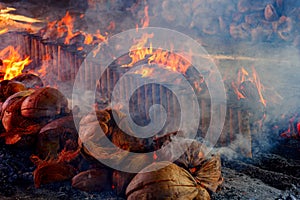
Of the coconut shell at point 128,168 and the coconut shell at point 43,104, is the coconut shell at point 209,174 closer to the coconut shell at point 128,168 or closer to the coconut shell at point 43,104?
the coconut shell at point 128,168

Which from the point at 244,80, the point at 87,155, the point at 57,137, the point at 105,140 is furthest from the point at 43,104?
the point at 244,80

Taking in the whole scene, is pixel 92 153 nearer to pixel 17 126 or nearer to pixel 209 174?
pixel 209 174

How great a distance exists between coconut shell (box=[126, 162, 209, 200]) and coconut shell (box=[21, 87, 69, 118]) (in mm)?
1911

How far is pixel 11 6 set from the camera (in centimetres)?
820

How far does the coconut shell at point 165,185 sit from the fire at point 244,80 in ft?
8.39

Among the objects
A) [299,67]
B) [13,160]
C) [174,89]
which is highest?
[299,67]

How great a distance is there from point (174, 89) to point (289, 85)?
7.66 ft

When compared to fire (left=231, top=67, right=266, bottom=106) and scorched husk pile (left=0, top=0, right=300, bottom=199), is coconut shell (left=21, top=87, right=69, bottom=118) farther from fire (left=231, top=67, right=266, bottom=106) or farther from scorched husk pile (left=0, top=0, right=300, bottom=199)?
fire (left=231, top=67, right=266, bottom=106)

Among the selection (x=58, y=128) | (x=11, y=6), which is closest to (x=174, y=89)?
(x=58, y=128)

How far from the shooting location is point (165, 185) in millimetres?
2590

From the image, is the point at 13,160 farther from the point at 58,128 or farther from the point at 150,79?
the point at 150,79

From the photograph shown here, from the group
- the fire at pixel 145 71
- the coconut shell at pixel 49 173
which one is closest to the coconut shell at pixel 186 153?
the coconut shell at pixel 49 173

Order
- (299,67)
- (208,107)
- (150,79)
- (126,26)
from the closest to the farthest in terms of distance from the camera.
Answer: (208,107) → (150,79) → (299,67) → (126,26)

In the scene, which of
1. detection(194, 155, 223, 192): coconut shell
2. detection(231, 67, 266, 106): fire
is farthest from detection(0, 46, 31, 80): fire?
detection(194, 155, 223, 192): coconut shell
